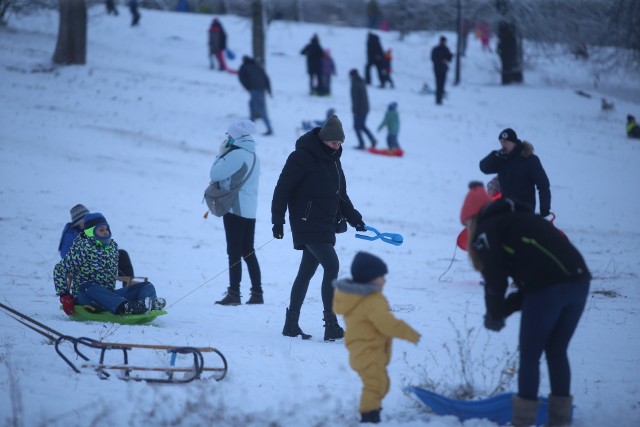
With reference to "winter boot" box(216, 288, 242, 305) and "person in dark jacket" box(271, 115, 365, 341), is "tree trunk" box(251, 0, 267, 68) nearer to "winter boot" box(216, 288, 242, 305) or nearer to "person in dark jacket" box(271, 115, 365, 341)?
"winter boot" box(216, 288, 242, 305)

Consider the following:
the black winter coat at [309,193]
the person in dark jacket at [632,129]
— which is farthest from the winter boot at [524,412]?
the person in dark jacket at [632,129]

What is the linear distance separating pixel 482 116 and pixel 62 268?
1954 centimetres

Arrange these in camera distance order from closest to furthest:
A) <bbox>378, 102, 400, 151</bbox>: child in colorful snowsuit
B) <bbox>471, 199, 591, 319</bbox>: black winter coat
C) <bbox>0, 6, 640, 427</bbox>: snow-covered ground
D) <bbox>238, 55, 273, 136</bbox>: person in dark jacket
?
<bbox>471, 199, 591, 319</bbox>: black winter coat, <bbox>0, 6, 640, 427</bbox>: snow-covered ground, <bbox>378, 102, 400, 151</bbox>: child in colorful snowsuit, <bbox>238, 55, 273, 136</bbox>: person in dark jacket

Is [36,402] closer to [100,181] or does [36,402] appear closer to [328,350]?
[328,350]

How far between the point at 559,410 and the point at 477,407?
0.48 m

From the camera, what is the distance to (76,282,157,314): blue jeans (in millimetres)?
7066

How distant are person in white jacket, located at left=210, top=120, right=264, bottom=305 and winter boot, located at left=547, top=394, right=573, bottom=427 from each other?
4.11 metres

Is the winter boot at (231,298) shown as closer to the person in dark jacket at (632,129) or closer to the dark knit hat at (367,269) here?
the dark knit hat at (367,269)

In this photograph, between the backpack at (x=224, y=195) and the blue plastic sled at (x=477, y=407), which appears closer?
the blue plastic sled at (x=477, y=407)

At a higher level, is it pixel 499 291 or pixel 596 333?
pixel 499 291

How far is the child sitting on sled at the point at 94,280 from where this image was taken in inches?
279

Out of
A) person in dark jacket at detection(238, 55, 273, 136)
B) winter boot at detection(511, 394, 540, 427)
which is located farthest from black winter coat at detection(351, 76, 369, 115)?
winter boot at detection(511, 394, 540, 427)

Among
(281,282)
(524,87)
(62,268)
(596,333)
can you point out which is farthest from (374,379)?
(524,87)

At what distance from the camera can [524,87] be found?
101 feet
